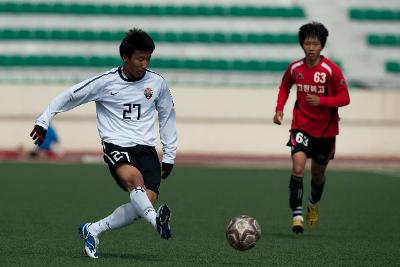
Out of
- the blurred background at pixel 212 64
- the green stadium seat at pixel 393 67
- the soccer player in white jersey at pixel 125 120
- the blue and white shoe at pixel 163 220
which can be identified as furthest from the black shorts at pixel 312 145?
the green stadium seat at pixel 393 67

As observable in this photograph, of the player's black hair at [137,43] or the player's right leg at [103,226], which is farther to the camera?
the player's right leg at [103,226]

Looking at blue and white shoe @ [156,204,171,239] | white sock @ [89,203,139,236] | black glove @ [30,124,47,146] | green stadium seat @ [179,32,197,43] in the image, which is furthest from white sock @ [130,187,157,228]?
green stadium seat @ [179,32,197,43]

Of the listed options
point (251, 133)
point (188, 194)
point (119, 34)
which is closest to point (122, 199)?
point (188, 194)

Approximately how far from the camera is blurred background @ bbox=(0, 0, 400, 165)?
26.8 m

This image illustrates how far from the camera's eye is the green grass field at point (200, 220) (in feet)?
27.2

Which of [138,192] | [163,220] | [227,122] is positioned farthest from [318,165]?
[227,122]

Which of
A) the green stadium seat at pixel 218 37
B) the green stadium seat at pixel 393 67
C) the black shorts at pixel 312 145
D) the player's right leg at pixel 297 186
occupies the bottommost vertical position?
the green stadium seat at pixel 393 67

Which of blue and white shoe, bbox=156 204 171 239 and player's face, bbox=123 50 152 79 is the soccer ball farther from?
player's face, bbox=123 50 152 79

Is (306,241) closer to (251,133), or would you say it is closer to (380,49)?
(251,133)

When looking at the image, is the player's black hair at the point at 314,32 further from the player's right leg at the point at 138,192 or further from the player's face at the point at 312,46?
the player's right leg at the point at 138,192

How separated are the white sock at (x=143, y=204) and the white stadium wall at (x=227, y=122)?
61.6ft

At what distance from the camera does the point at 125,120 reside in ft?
27.2

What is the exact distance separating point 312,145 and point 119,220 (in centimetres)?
328

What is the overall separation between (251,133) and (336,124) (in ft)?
52.5
